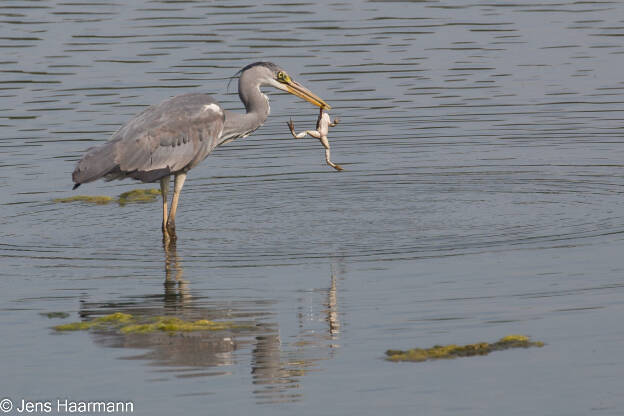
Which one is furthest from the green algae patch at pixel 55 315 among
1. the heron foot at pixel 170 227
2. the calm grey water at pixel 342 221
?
the heron foot at pixel 170 227

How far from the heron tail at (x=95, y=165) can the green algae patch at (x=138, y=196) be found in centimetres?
230

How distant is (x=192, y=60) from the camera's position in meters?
24.9

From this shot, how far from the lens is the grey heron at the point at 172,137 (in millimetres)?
14633

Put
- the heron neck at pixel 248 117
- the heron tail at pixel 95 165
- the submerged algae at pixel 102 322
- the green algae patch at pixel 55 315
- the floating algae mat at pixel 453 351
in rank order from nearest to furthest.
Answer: the floating algae mat at pixel 453 351 → the submerged algae at pixel 102 322 → the green algae patch at pixel 55 315 → the heron tail at pixel 95 165 → the heron neck at pixel 248 117

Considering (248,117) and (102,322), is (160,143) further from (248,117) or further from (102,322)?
(102,322)

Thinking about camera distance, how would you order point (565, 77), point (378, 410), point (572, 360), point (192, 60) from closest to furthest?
1. point (378, 410)
2. point (572, 360)
3. point (565, 77)
4. point (192, 60)

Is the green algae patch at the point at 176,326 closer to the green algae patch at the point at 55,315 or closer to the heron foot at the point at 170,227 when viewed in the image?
the green algae patch at the point at 55,315

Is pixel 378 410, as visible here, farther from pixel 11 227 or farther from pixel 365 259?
pixel 11 227

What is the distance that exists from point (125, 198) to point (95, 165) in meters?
2.75

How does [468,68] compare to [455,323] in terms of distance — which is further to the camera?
[468,68]

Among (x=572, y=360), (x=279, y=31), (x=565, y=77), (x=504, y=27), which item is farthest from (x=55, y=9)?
(x=572, y=360)

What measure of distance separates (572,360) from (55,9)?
22.3 metres

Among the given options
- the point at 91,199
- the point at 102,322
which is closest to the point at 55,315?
the point at 102,322

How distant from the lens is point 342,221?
1503 cm
